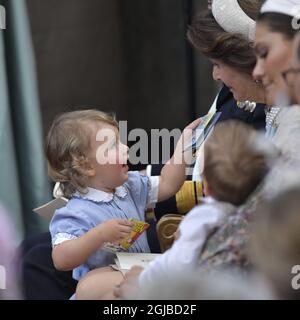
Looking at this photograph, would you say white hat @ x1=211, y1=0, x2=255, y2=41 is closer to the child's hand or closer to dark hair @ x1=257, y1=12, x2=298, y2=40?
dark hair @ x1=257, y1=12, x2=298, y2=40

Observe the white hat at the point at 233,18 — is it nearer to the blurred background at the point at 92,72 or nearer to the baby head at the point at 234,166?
the baby head at the point at 234,166

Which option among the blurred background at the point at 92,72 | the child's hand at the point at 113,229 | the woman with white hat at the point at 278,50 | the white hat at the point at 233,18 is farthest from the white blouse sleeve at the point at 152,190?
the blurred background at the point at 92,72

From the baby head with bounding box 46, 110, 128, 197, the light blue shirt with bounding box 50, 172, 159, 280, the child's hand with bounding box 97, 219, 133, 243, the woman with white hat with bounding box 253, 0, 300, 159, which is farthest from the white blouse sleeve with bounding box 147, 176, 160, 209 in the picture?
the woman with white hat with bounding box 253, 0, 300, 159

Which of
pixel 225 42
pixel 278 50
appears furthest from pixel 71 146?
pixel 278 50

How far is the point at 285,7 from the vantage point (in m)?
1.03

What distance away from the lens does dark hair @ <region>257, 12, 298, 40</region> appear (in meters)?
1.00

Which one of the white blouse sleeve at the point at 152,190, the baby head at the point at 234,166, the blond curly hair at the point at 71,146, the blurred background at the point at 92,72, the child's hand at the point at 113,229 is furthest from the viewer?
the blurred background at the point at 92,72

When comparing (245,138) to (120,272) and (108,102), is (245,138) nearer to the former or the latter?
(120,272)

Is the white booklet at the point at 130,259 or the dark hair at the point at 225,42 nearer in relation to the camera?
the white booklet at the point at 130,259

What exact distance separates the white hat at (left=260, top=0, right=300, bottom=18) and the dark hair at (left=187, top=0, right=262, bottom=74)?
38 centimetres

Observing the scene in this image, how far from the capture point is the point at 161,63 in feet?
9.54

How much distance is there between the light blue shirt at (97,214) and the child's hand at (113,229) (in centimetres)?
8

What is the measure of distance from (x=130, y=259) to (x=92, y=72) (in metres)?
1.60

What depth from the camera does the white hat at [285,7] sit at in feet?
3.36
